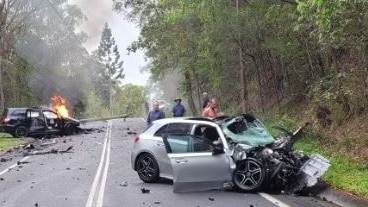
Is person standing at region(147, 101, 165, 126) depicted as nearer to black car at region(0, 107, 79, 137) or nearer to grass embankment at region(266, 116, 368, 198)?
grass embankment at region(266, 116, 368, 198)

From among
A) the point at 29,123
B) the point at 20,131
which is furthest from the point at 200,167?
the point at 20,131

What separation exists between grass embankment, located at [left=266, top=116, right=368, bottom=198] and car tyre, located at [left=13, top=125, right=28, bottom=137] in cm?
1732

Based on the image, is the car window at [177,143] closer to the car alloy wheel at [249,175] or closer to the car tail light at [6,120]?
the car alloy wheel at [249,175]

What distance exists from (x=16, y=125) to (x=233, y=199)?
2212cm

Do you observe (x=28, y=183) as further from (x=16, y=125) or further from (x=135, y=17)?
(x=135, y=17)

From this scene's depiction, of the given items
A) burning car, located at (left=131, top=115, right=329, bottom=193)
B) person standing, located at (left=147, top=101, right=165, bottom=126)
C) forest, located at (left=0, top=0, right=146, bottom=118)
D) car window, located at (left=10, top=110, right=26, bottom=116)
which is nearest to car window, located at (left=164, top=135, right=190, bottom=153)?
burning car, located at (left=131, top=115, right=329, bottom=193)

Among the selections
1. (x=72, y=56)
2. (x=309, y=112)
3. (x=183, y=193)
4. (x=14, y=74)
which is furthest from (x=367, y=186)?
(x=72, y=56)

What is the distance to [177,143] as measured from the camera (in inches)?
465

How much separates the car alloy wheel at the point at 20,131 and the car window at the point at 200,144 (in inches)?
811

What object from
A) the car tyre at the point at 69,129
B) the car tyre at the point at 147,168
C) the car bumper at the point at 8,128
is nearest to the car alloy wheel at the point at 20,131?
the car bumper at the point at 8,128

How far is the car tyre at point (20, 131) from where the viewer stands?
99.7ft

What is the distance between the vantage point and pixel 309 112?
21672mm

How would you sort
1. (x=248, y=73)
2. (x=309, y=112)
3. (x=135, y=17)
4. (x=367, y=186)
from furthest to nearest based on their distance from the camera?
(x=135, y=17) < (x=248, y=73) < (x=309, y=112) < (x=367, y=186)

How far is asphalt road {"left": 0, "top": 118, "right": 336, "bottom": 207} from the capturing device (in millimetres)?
10484
